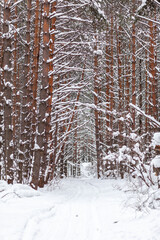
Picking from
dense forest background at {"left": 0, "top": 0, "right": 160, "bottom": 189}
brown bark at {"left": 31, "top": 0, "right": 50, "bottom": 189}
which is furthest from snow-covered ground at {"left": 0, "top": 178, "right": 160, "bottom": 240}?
brown bark at {"left": 31, "top": 0, "right": 50, "bottom": 189}

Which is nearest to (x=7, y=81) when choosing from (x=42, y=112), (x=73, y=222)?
(x=42, y=112)

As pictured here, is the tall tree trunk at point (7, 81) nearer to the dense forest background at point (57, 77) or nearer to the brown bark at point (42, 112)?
the dense forest background at point (57, 77)

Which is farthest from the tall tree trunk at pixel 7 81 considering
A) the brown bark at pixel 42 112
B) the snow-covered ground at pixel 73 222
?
the snow-covered ground at pixel 73 222

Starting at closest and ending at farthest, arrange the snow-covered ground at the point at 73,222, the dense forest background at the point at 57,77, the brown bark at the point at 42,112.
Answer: the snow-covered ground at the point at 73,222, the dense forest background at the point at 57,77, the brown bark at the point at 42,112

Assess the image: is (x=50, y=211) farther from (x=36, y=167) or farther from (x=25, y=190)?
(x=36, y=167)

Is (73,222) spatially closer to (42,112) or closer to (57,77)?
(42,112)

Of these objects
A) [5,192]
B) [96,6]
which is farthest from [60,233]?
[96,6]

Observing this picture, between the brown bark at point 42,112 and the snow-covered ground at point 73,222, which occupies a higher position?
the brown bark at point 42,112

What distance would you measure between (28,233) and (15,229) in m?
0.17

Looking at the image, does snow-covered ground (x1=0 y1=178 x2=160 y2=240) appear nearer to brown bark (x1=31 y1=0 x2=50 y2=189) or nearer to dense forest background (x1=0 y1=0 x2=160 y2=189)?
dense forest background (x1=0 y1=0 x2=160 y2=189)

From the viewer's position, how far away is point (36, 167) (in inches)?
303

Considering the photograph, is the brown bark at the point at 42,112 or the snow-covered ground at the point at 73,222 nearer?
the snow-covered ground at the point at 73,222

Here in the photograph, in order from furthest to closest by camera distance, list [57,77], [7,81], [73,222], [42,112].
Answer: [57,77], [42,112], [7,81], [73,222]

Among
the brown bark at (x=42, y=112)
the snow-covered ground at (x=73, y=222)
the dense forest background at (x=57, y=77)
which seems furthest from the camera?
the brown bark at (x=42, y=112)
